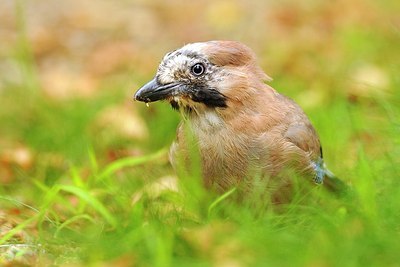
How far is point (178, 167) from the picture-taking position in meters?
4.07

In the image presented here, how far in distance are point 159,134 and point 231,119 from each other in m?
1.42

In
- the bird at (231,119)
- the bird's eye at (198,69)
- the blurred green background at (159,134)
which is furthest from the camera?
the bird's eye at (198,69)

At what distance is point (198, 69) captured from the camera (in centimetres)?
403

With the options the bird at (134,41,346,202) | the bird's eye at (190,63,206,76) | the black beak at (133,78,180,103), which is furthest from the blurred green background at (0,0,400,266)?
the bird's eye at (190,63,206,76)

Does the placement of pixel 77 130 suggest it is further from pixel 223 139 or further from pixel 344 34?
pixel 344 34

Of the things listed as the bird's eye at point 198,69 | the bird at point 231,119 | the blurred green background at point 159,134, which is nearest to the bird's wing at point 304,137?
the bird at point 231,119

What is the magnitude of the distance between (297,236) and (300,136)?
0.92 m

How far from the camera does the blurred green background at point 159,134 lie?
10.7 feet

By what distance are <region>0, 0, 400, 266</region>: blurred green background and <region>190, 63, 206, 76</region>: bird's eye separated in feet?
1.81

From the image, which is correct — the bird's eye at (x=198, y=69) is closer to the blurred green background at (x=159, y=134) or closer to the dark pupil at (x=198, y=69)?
the dark pupil at (x=198, y=69)

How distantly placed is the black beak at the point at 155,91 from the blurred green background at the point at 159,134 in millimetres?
389

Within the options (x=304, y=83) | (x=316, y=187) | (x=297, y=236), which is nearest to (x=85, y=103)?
(x=304, y=83)

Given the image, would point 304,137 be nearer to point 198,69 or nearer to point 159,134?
point 198,69

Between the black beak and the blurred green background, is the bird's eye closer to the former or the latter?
the black beak
